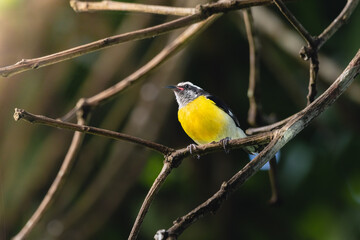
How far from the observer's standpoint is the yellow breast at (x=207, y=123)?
9.30 ft

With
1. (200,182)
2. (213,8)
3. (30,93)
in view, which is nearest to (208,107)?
(200,182)

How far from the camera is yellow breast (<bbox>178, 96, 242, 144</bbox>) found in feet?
Result: 9.30

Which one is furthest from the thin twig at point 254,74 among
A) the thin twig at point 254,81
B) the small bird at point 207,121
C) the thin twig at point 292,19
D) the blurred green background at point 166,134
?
the blurred green background at point 166,134

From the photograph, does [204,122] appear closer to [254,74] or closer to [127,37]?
[254,74]

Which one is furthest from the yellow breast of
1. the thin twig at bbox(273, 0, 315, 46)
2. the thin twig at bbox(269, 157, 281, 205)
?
the thin twig at bbox(273, 0, 315, 46)

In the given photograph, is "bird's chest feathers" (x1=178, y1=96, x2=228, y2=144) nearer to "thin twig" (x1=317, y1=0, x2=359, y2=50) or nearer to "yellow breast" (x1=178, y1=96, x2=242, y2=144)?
"yellow breast" (x1=178, y1=96, x2=242, y2=144)

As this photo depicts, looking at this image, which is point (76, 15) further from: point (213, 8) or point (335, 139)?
point (213, 8)

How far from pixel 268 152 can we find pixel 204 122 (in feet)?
5.06

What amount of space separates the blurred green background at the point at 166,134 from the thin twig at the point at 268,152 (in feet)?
6.72

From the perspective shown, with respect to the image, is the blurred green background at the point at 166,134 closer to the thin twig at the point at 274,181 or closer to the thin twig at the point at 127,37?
the thin twig at the point at 274,181

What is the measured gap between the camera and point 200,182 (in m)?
3.91

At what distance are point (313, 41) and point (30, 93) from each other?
105 inches

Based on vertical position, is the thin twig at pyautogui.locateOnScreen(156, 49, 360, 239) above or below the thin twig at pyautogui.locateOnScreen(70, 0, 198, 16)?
below

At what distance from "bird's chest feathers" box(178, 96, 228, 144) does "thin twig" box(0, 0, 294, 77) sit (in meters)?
1.24
